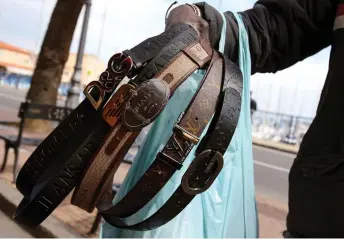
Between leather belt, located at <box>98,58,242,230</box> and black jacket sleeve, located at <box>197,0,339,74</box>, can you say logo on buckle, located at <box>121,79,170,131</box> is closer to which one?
leather belt, located at <box>98,58,242,230</box>

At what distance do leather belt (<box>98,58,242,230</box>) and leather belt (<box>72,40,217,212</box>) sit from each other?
0.07 metres

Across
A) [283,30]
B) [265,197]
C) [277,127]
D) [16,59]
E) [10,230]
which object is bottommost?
[16,59]

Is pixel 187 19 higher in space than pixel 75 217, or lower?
higher

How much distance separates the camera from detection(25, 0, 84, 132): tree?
24.5 feet

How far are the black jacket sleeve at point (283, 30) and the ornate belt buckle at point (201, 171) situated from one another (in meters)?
0.44

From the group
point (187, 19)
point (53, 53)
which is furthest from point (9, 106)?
point (187, 19)

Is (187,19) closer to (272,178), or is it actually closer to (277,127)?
(272,178)

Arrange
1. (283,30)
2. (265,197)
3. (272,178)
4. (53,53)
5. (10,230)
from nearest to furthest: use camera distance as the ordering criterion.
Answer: (283,30) < (10,230) < (265,197) < (53,53) < (272,178)

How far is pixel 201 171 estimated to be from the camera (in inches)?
35.0

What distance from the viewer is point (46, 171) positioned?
0.89 m

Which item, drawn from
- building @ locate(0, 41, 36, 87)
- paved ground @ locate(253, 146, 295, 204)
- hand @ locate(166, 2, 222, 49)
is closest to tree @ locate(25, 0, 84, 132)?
paved ground @ locate(253, 146, 295, 204)

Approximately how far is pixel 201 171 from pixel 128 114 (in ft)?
0.66

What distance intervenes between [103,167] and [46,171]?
13 cm

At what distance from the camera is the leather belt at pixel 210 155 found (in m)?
Answer: 0.89
